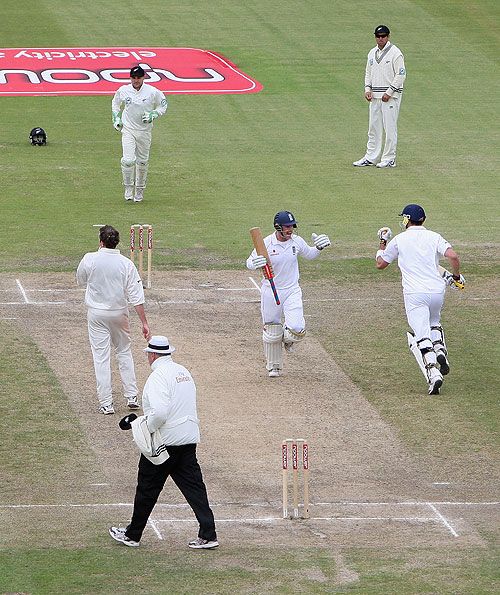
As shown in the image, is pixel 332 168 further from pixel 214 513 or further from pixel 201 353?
pixel 214 513

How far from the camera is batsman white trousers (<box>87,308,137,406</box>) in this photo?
14703 millimetres

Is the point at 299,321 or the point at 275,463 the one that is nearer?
the point at 275,463

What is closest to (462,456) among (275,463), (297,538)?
(275,463)

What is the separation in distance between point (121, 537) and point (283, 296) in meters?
5.35

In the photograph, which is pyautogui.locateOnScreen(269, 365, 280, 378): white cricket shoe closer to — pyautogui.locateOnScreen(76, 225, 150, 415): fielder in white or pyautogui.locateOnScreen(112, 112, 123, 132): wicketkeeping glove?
pyautogui.locateOnScreen(76, 225, 150, 415): fielder in white

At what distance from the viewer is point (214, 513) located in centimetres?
1212

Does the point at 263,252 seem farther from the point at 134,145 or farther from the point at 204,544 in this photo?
the point at 134,145

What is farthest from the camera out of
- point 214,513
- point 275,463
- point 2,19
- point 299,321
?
point 2,19

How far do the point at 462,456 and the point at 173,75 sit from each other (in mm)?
20833

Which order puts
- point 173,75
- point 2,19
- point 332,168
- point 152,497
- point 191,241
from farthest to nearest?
point 2,19
point 173,75
point 332,168
point 191,241
point 152,497

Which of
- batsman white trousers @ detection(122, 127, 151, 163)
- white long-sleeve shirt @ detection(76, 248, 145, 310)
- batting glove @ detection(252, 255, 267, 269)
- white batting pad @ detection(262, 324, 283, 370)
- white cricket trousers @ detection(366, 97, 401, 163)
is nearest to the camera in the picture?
white long-sleeve shirt @ detection(76, 248, 145, 310)

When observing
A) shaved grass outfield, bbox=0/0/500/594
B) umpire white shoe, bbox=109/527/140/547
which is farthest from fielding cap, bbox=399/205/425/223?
umpire white shoe, bbox=109/527/140/547

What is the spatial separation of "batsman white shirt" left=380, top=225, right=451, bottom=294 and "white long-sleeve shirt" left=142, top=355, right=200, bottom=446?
4981 millimetres

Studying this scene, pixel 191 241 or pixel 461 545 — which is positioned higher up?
pixel 461 545
